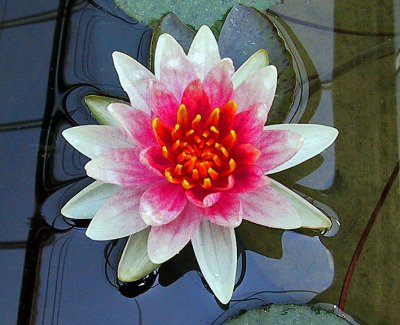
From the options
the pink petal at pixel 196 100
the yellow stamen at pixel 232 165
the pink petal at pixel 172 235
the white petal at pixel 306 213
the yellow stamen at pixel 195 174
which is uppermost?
the pink petal at pixel 196 100

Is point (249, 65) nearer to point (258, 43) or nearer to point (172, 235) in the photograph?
point (258, 43)

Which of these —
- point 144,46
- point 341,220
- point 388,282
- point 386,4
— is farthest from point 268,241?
point 386,4

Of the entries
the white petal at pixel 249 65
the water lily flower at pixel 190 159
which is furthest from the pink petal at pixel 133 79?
the white petal at pixel 249 65

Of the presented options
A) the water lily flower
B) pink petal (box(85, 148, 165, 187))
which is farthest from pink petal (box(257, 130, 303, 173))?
pink petal (box(85, 148, 165, 187))

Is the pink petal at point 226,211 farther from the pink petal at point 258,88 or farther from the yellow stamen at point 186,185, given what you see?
the pink petal at point 258,88

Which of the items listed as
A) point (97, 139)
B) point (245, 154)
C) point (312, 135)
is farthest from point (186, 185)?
point (312, 135)

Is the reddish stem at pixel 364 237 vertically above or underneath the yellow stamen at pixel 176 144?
underneath
